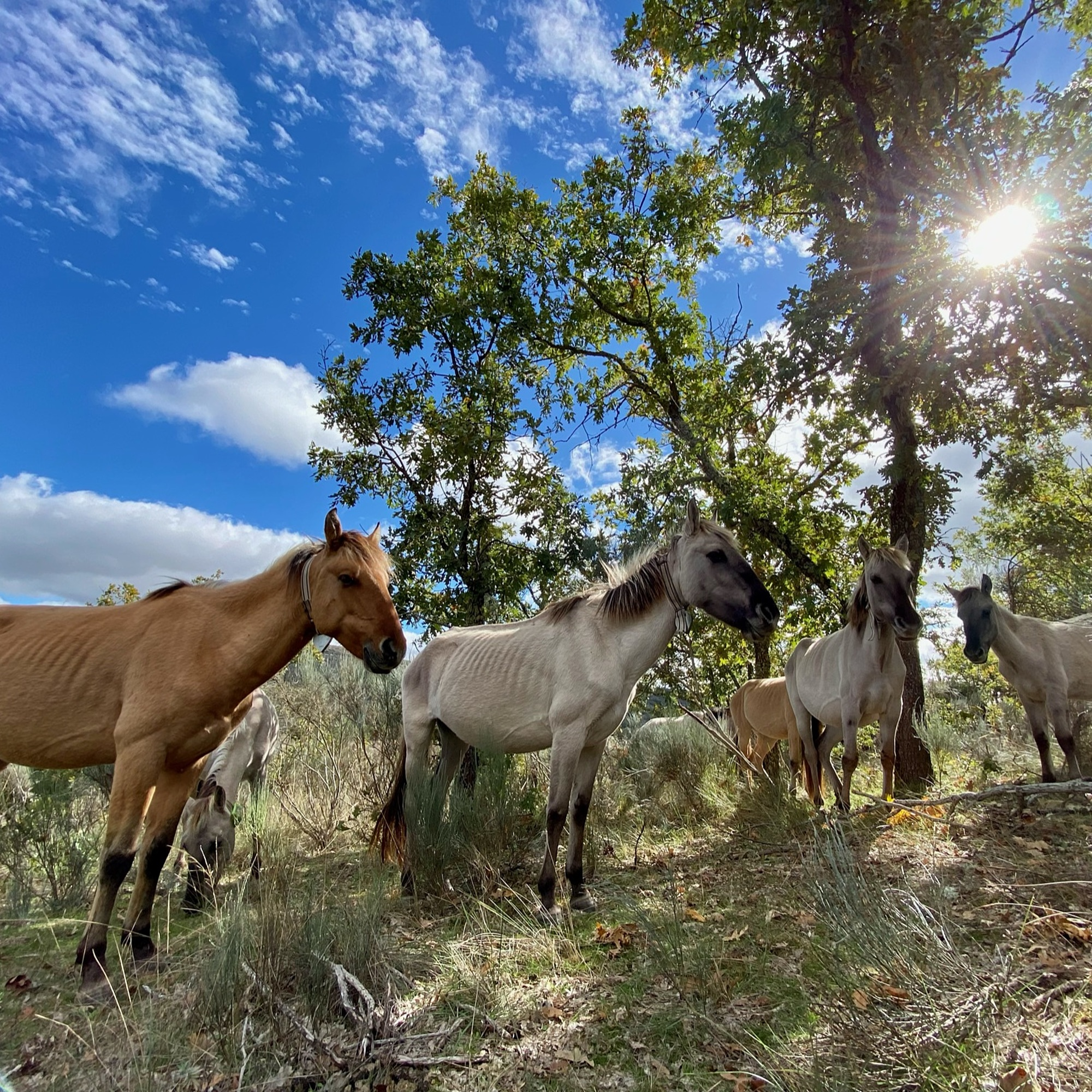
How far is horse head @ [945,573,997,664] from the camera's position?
6.92m

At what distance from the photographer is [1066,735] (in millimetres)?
6527

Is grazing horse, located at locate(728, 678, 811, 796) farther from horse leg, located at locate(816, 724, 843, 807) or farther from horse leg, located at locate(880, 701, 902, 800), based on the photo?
horse leg, located at locate(880, 701, 902, 800)

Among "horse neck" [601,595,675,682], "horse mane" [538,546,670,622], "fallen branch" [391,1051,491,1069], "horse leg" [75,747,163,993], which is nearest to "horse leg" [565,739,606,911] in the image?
"horse neck" [601,595,675,682]

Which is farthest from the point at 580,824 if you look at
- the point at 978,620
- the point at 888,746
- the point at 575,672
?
the point at 978,620

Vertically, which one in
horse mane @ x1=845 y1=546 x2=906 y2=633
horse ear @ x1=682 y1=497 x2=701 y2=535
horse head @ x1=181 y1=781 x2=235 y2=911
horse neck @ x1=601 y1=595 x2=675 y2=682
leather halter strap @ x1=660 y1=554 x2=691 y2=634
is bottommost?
horse head @ x1=181 y1=781 x2=235 y2=911

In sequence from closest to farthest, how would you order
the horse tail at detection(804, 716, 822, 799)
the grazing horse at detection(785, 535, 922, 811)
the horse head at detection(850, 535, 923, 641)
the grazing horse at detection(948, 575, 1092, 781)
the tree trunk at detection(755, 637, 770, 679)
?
1. the horse head at detection(850, 535, 923, 641)
2. the grazing horse at detection(785, 535, 922, 811)
3. the grazing horse at detection(948, 575, 1092, 781)
4. the horse tail at detection(804, 716, 822, 799)
5. the tree trunk at detection(755, 637, 770, 679)

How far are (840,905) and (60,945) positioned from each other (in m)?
5.05

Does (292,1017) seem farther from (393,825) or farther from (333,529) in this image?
(393,825)

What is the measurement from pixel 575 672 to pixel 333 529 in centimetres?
212

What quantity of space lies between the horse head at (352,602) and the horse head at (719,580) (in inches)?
88.2

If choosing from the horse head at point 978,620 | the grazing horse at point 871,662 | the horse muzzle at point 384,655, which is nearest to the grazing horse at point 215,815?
the horse muzzle at point 384,655

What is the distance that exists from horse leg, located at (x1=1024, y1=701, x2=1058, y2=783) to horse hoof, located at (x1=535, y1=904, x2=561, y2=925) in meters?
5.66

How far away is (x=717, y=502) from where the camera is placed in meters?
8.64

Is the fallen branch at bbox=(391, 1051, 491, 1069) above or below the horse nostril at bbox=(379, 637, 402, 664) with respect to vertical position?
below
